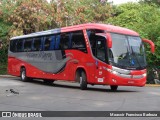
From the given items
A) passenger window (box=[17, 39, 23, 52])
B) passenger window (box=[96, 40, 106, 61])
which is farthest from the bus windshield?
passenger window (box=[17, 39, 23, 52])

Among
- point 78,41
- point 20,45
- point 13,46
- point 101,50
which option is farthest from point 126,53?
point 13,46

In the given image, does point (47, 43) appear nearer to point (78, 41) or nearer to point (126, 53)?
point (78, 41)

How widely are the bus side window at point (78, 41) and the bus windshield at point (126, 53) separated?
1757 mm

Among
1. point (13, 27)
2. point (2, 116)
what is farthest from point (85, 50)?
point (13, 27)

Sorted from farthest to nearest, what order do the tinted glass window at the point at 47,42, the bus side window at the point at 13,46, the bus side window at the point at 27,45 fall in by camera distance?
the bus side window at the point at 13,46
the bus side window at the point at 27,45
the tinted glass window at the point at 47,42

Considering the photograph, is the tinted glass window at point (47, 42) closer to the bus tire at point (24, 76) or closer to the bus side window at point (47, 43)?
the bus side window at point (47, 43)

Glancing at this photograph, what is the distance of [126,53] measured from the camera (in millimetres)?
18625

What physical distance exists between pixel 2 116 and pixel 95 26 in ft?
32.5

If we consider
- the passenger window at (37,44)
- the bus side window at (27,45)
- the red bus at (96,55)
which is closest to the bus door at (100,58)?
the red bus at (96,55)

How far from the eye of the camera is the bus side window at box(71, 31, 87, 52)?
774 inches

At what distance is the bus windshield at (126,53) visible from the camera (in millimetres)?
18266

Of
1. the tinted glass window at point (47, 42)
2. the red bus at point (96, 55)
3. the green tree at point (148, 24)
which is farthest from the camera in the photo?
the green tree at point (148, 24)

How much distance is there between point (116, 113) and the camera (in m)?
11.0

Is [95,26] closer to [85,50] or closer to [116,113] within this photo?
[85,50]
